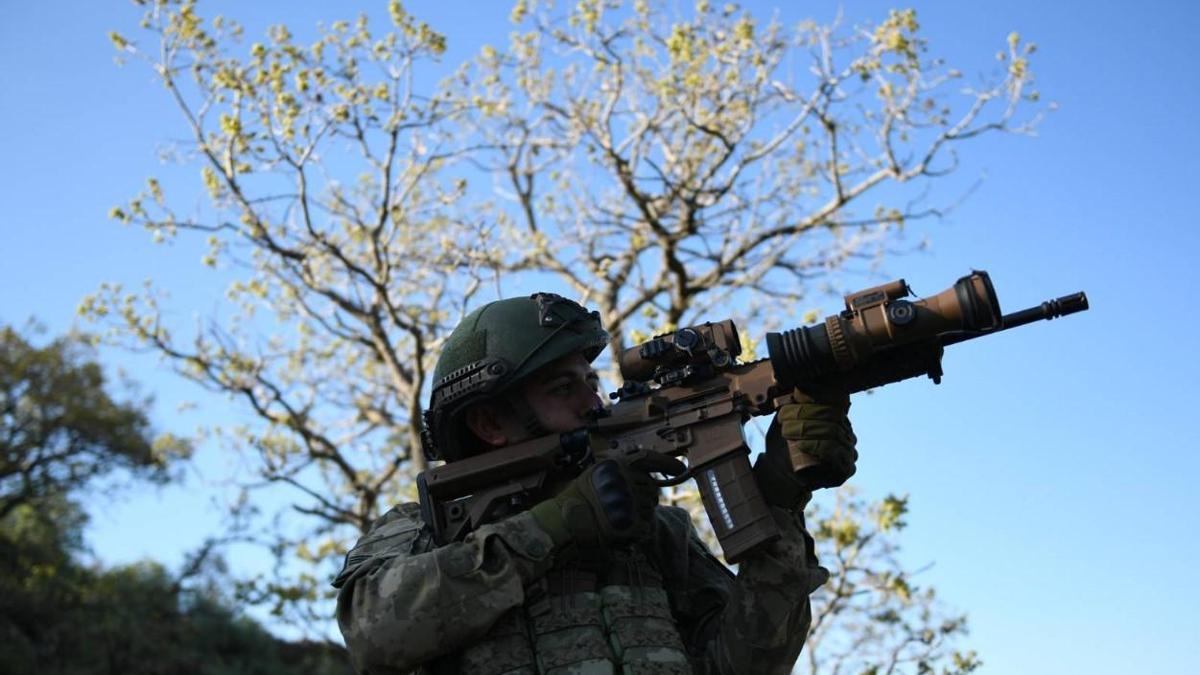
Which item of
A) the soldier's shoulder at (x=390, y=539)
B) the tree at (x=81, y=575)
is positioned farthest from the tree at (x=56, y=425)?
the soldier's shoulder at (x=390, y=539)

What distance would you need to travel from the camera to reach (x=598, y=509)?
4145 millimetres

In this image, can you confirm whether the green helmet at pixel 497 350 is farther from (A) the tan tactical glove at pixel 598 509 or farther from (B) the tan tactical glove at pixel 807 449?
(B) the tan tactical glove at pixel 807 449

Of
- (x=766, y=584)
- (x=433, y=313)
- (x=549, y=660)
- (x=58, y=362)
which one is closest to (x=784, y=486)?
(x=766, y=584)

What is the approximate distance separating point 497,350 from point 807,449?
118cm

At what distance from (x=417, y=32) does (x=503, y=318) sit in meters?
10.5

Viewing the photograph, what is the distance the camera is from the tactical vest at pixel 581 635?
4.16 meters

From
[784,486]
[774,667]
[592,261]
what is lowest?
[774,667]

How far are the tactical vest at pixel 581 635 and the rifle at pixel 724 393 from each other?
34cm

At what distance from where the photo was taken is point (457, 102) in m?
15.2

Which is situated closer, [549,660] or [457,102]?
[549,660]

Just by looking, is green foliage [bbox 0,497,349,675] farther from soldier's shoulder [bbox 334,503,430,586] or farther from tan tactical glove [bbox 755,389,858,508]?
tan tactical glove [bbox 755,389,858,508]

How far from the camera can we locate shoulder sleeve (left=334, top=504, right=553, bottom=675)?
13.2 feet

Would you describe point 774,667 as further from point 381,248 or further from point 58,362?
point 58,362

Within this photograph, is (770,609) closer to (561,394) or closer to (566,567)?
(566,567)
